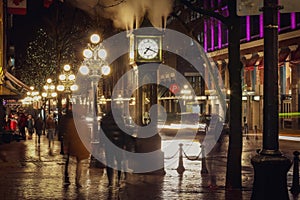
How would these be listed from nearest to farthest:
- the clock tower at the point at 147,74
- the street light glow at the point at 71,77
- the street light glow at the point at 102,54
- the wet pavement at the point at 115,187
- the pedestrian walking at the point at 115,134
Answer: the wet pavement at the point at 115,187, the pedestrian walking at the point at 115,134, the clock tower at the point at 147,74, the street light glow at the point at 102,54, the street light glow at the point at 71,77

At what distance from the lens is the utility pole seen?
6758 millimetres

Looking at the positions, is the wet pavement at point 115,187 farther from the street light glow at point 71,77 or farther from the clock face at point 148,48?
the street light glow at point 71,77

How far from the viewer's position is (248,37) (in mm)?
47281

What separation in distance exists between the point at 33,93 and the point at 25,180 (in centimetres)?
3563

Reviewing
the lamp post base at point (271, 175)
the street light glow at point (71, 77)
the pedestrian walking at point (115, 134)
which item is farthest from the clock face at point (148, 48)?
the street light glow at point (71, 77)

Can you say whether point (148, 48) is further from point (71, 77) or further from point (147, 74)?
point (71, 77)

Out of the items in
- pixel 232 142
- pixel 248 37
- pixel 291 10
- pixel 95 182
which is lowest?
pixel 95 182

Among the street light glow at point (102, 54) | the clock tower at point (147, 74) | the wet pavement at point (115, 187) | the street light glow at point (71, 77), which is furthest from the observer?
the street light glow at point (71, 77)

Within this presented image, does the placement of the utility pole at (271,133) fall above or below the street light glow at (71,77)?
below

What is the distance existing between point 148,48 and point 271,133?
8.47 meters

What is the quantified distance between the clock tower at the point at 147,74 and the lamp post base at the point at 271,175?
25.5 feet

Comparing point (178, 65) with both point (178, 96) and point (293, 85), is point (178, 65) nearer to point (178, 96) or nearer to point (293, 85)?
point (178, 96)

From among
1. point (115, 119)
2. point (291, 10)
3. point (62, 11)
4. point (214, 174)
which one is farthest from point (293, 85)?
point (291, 10)

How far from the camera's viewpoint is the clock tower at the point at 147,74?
48.4 feet
